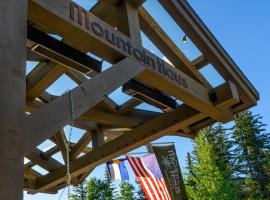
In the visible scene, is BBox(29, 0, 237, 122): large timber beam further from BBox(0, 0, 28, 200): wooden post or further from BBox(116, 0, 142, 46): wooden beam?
BBox(0, 0, 28, 200): wooden post

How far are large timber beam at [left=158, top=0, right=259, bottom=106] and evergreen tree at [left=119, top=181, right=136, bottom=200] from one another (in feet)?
99.6

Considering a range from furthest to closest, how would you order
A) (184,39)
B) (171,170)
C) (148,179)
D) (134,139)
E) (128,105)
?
(148,179) < (171,170) < (128,105) < (134,139) < (184,39)

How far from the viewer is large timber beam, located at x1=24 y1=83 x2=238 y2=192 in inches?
179

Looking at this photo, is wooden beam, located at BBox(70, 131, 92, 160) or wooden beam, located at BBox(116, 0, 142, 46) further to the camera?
wooden beam, located at BBox(70, 131, 92, 160)

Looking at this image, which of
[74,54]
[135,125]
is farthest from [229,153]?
[74,54]

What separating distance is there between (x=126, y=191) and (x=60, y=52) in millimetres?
32115

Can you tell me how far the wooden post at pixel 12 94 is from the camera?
80.7 inches

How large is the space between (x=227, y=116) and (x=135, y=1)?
6.17 ft

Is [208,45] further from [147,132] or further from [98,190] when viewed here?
[98,190]

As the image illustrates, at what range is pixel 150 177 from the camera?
23.4ft

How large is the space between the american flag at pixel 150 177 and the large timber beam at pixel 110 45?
2542mm

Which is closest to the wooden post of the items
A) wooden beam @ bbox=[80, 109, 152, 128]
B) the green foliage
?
wooden beam @ bbox=[80, 109, 152, 128]

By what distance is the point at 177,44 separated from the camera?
14.8ft

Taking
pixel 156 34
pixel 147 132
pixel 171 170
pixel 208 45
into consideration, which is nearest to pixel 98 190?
pixel 171 170
